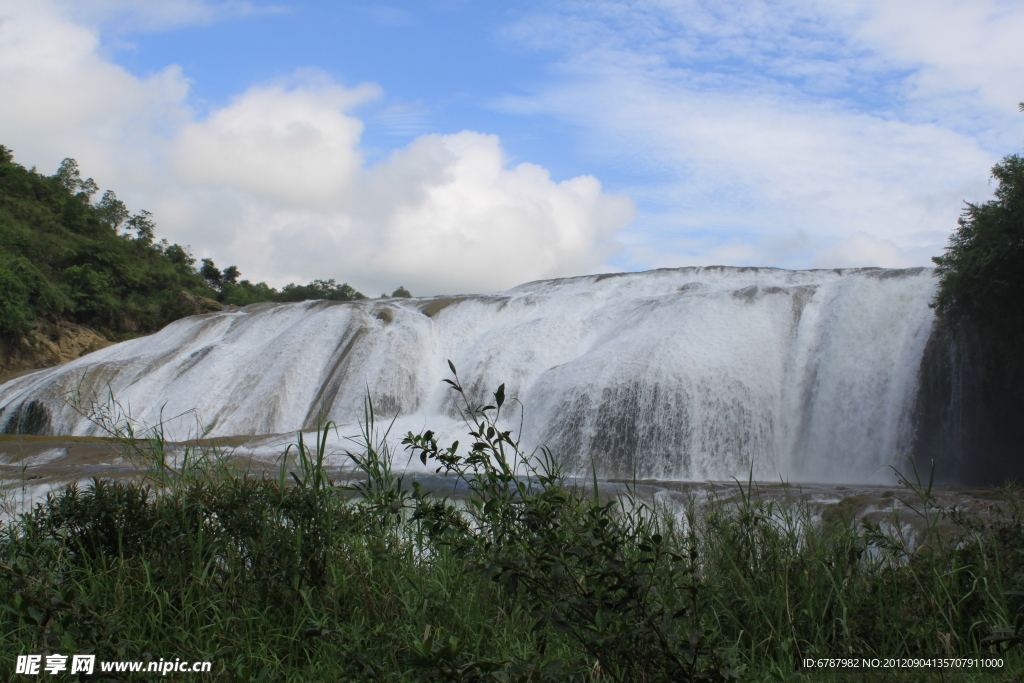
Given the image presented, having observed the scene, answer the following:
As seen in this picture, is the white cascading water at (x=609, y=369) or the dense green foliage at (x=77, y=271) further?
the dense green foliage at (x=77, y=271)

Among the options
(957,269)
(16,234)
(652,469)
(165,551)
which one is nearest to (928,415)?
(957,269)

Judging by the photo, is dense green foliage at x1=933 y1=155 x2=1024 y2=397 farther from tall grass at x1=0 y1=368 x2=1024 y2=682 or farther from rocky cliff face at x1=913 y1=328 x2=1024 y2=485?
tall grass at x1=0 y1=368 x2=1024 y2=682

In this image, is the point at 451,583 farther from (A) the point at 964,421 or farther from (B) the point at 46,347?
(B) the point at 46,347

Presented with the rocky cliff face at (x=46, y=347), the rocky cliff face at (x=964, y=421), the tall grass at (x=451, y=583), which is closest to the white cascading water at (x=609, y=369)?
the rocky cliff face at (x=964, y=421)

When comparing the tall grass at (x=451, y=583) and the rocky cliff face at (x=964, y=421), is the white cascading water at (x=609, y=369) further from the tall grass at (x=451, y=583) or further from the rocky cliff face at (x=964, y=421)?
the tall grass at (x=451, y=583)

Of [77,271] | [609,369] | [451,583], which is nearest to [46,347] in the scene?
[77,271]

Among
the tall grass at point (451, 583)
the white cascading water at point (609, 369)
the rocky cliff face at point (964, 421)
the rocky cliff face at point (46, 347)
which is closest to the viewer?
the tall grass at point (451, 583)

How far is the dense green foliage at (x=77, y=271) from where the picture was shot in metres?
28.3

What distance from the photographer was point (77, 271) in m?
32.2

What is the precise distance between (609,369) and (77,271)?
28570 mm

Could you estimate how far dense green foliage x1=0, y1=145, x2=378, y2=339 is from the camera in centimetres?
2831

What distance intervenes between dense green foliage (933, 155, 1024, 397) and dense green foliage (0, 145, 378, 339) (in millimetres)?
30393

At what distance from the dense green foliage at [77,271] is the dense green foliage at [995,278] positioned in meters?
30.4

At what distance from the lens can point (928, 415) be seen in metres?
12.0
